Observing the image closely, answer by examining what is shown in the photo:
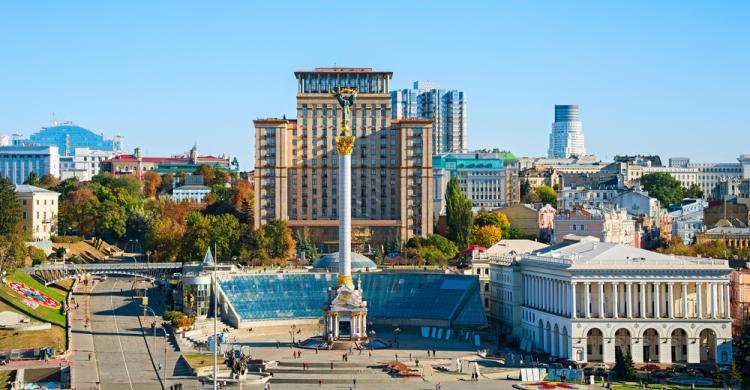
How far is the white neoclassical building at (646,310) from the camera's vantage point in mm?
107750

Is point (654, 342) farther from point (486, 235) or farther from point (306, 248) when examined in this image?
point (486, 235)

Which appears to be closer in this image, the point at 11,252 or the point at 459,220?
the point at 11,252

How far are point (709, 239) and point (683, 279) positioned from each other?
61.1m

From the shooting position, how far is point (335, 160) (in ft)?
577

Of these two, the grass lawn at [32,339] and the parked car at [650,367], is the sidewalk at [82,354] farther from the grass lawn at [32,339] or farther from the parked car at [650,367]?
the parked car at [650,367]

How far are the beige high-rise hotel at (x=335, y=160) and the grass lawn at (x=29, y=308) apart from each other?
44.3m

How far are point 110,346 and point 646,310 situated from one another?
46.7m

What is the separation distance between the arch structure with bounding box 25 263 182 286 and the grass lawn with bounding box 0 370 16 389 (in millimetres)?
42049

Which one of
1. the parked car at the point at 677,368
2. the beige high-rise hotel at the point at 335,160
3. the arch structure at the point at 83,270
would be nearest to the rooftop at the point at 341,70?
the beige high-rise hotel at the point at 335,160

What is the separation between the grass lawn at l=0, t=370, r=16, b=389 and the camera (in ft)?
264

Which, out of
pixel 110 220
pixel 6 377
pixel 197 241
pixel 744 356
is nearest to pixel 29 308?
pixel 6 377

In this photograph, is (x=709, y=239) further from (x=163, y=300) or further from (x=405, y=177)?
(x=163, y=300)

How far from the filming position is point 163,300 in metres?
142

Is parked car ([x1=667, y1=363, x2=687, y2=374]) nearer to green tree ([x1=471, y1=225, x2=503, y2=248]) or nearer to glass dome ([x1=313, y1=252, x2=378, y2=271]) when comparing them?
glass dome ([x1=313, y1=252, x2=378, y2=271])
